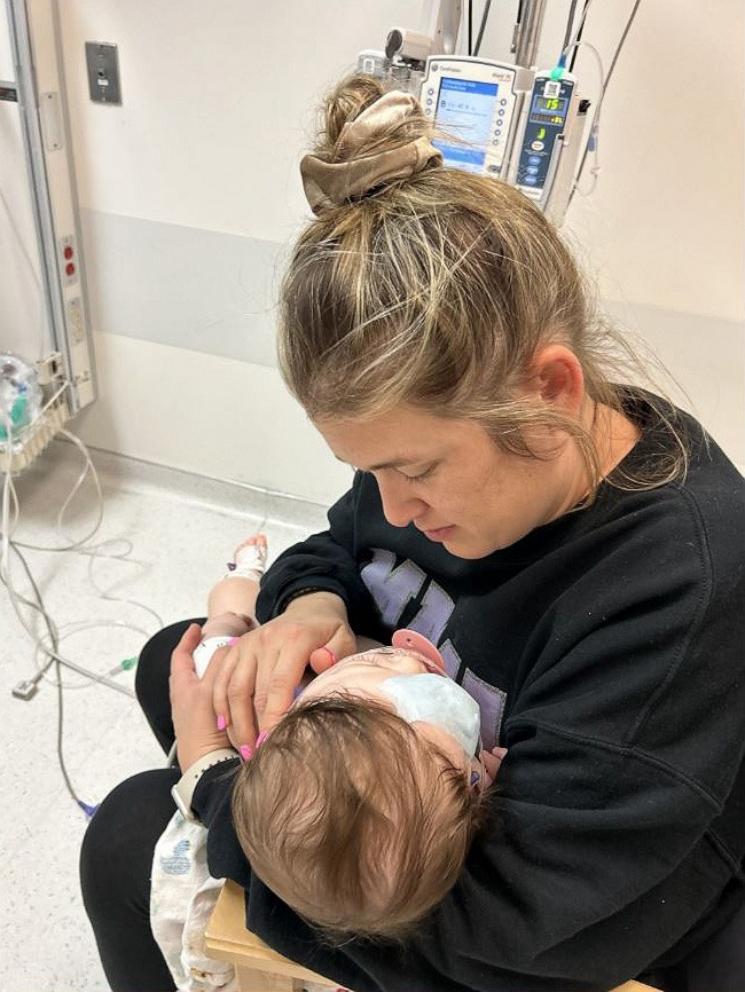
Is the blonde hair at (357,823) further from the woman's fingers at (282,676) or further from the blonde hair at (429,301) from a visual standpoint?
the blonde hair at (429,301)

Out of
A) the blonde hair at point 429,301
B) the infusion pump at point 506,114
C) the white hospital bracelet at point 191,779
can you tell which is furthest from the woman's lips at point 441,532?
the infusion pump at point 506,114

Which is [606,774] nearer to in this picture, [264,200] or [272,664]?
[272,664]

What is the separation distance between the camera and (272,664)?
0.98m

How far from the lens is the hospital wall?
5.10 ft

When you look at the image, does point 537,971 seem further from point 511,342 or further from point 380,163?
point 380,163

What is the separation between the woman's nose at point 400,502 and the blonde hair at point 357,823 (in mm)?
204

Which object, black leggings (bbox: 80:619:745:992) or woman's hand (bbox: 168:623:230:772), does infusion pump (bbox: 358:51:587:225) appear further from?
black leggings (bbox: 80:619:745:992)

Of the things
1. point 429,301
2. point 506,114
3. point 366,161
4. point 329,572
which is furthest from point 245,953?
point 506,114

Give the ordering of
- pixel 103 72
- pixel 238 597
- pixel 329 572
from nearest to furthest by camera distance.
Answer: pixel 329 572 → pixel 238 597 → pixel 103 72

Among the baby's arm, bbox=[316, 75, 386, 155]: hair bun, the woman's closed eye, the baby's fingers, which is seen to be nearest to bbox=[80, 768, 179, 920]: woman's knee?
the baby's fingers

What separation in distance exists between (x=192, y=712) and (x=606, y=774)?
1.71 ft

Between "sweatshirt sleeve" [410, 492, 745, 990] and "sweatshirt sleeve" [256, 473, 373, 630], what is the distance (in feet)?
1.42

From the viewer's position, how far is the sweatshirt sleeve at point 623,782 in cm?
66

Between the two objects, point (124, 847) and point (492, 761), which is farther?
point (124, 847)
